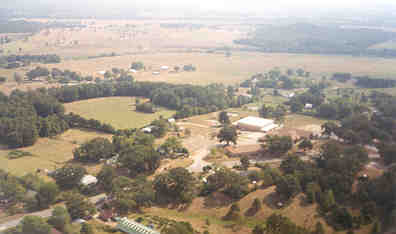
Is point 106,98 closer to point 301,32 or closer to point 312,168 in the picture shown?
point 312,168

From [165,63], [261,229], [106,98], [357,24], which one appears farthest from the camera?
[357,24]

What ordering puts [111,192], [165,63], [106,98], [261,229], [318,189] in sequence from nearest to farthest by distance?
[261,229] → [318,189] → [111,192] → [106,98] → [165,63]

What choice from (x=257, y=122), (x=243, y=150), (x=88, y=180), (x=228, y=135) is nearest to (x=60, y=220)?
(x=88, y=180)

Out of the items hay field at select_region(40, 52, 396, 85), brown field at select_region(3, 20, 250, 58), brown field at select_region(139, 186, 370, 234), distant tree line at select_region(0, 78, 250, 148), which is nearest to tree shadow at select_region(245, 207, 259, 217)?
brown field at select_region(139, 186, 370, 234)

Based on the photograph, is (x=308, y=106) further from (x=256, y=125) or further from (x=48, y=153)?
(x=48, y=153)

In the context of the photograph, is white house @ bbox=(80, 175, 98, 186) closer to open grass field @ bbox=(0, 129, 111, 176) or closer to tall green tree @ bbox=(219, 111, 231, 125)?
open grass field @ bbox=(0, 129, 111, 176)

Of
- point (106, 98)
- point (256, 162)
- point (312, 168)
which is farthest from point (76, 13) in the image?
point (312, 168)
